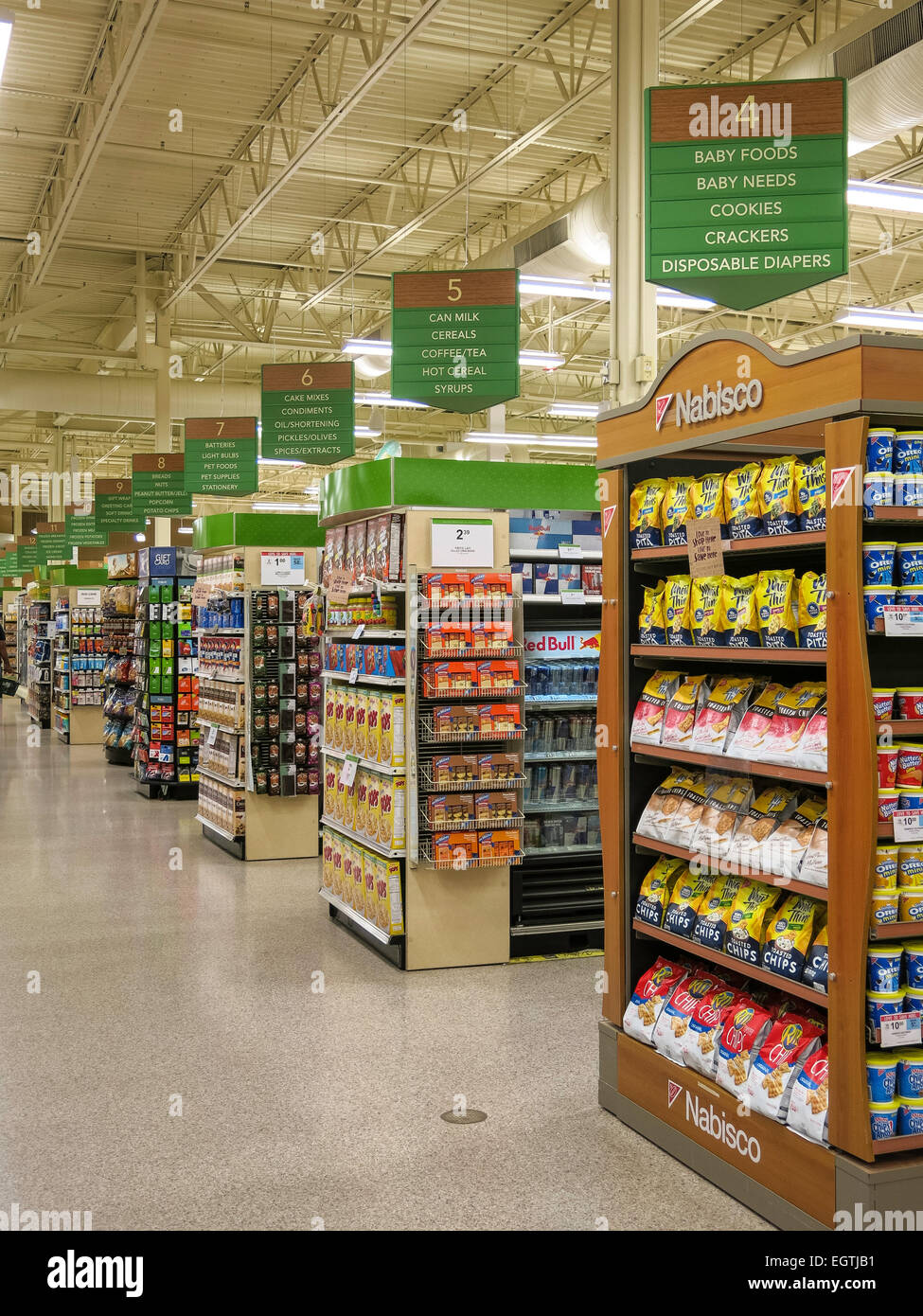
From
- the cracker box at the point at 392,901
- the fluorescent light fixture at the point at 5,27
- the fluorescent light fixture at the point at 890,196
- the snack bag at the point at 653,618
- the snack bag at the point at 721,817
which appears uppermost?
the fluorescent light fixture at the point at 5,27

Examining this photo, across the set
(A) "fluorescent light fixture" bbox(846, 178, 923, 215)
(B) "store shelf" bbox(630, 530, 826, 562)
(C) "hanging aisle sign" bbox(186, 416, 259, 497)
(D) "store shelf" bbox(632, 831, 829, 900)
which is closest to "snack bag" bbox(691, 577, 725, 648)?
(B) "store shelf" bbox(630, 530, 826, 562)

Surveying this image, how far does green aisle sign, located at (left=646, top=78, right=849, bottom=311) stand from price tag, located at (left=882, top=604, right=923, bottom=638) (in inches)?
101

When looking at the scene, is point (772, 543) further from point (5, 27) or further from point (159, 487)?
point (159, 487)

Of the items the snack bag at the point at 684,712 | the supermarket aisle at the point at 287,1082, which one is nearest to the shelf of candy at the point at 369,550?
the supermarket aisle at the point at 287,1082

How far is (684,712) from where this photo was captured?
3990 mm

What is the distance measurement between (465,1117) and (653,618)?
191 cm

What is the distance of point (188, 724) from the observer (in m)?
12.8

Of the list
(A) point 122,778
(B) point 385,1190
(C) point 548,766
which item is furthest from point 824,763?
(A) point 122,778

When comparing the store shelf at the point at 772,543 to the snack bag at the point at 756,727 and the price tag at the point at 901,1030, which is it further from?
the price tag at the point at 901,1030

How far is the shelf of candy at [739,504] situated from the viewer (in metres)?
3.40

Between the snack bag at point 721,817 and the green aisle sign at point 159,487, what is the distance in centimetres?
1207

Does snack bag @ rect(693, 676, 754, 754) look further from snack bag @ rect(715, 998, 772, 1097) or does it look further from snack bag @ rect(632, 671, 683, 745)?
snack bag @ rect(715, 998, 772, 1097)

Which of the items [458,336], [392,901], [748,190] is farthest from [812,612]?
[458,336]

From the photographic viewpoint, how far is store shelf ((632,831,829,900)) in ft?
10.8
